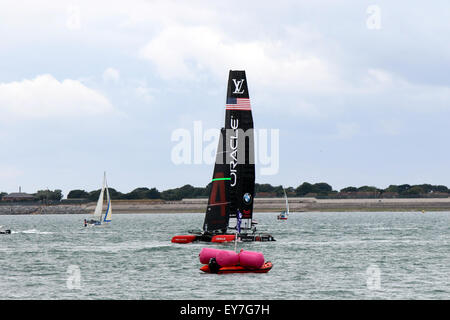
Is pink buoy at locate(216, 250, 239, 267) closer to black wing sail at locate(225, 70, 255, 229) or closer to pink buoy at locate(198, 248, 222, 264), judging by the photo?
pink buoy at locate(198, 248, 222, 264)

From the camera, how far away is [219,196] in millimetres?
58312

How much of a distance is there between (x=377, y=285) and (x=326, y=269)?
23.3ft

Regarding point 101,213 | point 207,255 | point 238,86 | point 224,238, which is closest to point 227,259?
point 207,255

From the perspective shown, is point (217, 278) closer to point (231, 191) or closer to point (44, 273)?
point (44, 273)

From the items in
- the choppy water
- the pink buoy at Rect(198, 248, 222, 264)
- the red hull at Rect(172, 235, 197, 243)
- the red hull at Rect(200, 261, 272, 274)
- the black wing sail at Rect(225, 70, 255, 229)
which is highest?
the black wing sail at Rect(225, 70, 255, 229)

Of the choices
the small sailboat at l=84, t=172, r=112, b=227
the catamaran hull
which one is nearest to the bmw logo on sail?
the catamaran hull

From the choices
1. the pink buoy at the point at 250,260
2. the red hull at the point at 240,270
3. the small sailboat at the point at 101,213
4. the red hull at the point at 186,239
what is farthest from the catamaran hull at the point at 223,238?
the small sailboat at the point at 101,213

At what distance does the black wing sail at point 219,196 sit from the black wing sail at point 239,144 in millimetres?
431

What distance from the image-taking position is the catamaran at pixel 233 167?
58000 millimetres

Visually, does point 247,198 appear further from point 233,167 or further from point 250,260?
point 250,260

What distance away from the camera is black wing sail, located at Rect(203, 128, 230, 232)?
190 ft

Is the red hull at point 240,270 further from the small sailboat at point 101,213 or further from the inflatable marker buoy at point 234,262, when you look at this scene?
the small sailboat at point 101,213

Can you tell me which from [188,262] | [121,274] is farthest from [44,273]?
[188,262]

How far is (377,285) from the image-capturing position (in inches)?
1405
